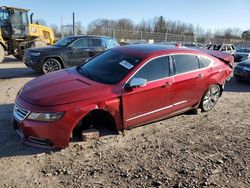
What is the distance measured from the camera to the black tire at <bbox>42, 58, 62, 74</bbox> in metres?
11.2

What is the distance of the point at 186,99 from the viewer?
250 inches

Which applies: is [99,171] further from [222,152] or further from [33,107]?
[222,152]

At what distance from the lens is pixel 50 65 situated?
11.3 m

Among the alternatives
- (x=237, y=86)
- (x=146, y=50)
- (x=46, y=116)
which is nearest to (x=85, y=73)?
(x=146, y=50)

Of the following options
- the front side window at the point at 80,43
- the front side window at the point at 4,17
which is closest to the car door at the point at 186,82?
the front side window at the point at 80,43


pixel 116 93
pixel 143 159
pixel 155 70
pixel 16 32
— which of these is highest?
pixel 16 32

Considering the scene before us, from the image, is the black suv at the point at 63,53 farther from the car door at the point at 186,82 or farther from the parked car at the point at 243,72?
the car door at the point at 186,82

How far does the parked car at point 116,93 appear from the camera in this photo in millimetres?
4547

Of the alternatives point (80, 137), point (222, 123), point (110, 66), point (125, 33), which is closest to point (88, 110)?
point (80, 137)

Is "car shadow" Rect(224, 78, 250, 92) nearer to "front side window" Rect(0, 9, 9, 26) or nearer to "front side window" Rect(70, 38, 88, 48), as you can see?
"front side window" Rect(70, 38, 88, 48)

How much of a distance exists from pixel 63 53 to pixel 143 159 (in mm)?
7692

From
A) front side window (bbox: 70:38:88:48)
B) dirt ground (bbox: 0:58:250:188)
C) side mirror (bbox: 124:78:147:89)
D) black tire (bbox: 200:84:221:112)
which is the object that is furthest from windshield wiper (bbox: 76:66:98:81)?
front side window (bbox: 70:38:88:48)

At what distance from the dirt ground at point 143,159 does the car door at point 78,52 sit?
5481mm

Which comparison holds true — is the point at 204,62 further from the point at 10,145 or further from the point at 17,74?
the point at 17,74
